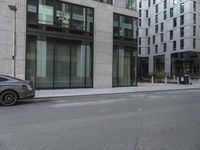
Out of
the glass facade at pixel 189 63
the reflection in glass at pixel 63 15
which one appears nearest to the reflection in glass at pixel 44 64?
the reflection in glass at pixel 63 15

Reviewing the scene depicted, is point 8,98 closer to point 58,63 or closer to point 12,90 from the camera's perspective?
point 12,90

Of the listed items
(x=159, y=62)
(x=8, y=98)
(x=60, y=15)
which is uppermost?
(x=60, y=15)

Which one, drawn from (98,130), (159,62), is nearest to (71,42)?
(98,130)

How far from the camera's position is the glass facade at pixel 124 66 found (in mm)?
23734

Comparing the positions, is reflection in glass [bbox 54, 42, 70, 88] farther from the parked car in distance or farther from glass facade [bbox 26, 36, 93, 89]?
the parked car in distance

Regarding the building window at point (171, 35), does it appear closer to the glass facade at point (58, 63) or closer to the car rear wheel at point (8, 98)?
the glass facade at point (58, 63)

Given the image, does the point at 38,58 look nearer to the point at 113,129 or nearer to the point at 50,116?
the point at 50,116

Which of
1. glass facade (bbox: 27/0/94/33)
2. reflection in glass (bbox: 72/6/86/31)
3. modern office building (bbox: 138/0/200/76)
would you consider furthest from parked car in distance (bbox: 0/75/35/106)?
modern office building (bbox: 138/0/200/76)

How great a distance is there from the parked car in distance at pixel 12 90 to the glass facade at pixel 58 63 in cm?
718

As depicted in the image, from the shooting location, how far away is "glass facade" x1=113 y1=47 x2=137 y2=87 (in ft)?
77.9

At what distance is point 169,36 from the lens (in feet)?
187

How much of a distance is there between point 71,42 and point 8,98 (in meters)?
10.4

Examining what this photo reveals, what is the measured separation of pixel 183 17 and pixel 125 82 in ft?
116

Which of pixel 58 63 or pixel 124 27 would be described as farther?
pixel 124 27
